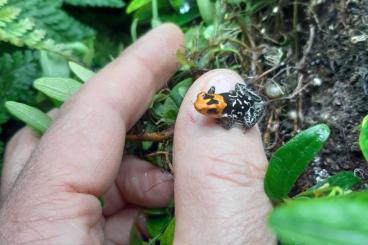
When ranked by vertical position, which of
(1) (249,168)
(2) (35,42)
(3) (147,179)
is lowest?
(3) (147,179)

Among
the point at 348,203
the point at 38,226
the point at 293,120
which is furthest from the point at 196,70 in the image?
the point at 348,203

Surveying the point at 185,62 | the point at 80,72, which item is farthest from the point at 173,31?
the point at 80,72

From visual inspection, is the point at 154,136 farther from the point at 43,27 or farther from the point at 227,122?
the point at 43,27

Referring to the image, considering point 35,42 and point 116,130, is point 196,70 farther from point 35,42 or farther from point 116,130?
point 35,42

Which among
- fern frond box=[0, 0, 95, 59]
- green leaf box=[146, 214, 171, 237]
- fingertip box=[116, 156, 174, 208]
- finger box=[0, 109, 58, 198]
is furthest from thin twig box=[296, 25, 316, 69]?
finger box=[0, 109, 58, 198]

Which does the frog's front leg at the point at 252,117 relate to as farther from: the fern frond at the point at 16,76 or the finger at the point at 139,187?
the fern frond at the point at 16,76

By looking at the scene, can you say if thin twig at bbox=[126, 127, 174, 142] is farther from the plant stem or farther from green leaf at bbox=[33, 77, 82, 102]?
the plant stem
